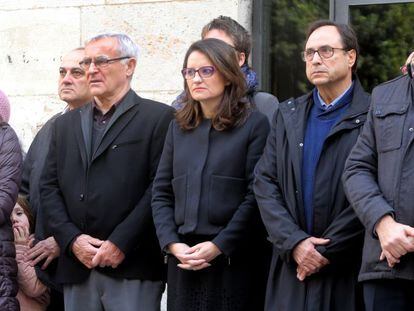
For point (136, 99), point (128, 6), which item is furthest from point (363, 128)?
point (128, 6)

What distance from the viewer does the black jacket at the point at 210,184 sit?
5020mm

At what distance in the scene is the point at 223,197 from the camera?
5043 millimetres

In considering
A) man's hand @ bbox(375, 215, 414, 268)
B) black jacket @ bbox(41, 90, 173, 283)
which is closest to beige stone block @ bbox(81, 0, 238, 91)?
black jacket @ bbox(41, 90, 173, 283)

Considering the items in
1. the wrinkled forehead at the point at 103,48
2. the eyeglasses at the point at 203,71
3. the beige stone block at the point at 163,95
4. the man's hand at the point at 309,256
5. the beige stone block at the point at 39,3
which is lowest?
the man's hand at the point at 309,256

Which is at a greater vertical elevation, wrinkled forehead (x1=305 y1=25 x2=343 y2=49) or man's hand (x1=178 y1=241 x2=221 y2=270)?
wrinkled forehead (x1=305 y1=25 x2=343 y2=49)

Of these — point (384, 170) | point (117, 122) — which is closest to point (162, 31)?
point (117, 122)

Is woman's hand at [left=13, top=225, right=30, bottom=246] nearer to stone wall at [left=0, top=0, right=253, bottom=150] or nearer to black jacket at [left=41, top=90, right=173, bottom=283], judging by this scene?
black jacket at [left=41, top=90, right=173, bottom=283]

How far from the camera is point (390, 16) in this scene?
665cm

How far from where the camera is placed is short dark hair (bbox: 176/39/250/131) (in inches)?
204

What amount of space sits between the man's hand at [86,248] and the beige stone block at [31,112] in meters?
2.13

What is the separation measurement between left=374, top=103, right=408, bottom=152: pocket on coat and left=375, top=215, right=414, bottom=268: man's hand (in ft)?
1.19

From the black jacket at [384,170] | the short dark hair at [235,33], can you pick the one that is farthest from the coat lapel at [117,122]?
the black jacket at [384,170]

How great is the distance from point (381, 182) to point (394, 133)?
23 cm

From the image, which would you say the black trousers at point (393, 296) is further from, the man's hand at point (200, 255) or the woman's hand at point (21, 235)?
the woman's hand at point (21, 235)
